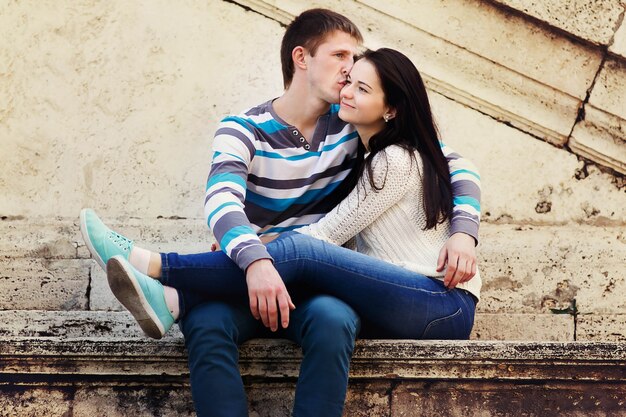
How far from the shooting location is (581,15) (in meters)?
3.93

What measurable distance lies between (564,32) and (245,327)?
1959 mm

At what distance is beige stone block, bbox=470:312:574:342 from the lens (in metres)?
3.77

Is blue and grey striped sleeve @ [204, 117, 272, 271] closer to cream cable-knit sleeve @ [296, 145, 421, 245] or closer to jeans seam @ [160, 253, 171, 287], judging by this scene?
jeans seam @ [160, 253, 171, 287]

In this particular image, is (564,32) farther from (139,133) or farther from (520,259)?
(139,133)

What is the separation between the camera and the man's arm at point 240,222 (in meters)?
2.69

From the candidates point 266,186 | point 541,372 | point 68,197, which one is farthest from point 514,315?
point 68,197

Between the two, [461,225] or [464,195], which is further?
[464,195]

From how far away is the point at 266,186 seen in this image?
323 cm

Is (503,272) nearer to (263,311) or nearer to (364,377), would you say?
(364,377)

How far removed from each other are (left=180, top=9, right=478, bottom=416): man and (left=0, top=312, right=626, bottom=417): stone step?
0.44 ft

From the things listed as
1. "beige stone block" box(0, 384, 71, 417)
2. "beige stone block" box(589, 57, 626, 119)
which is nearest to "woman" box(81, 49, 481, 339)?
"beige stone block" box(0, 384, 71, 417)

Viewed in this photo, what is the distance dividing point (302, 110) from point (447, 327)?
904 millimetres

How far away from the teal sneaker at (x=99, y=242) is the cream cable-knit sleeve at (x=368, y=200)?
1.91 ft

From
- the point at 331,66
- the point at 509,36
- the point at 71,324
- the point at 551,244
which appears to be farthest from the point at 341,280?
the point at 509,36
